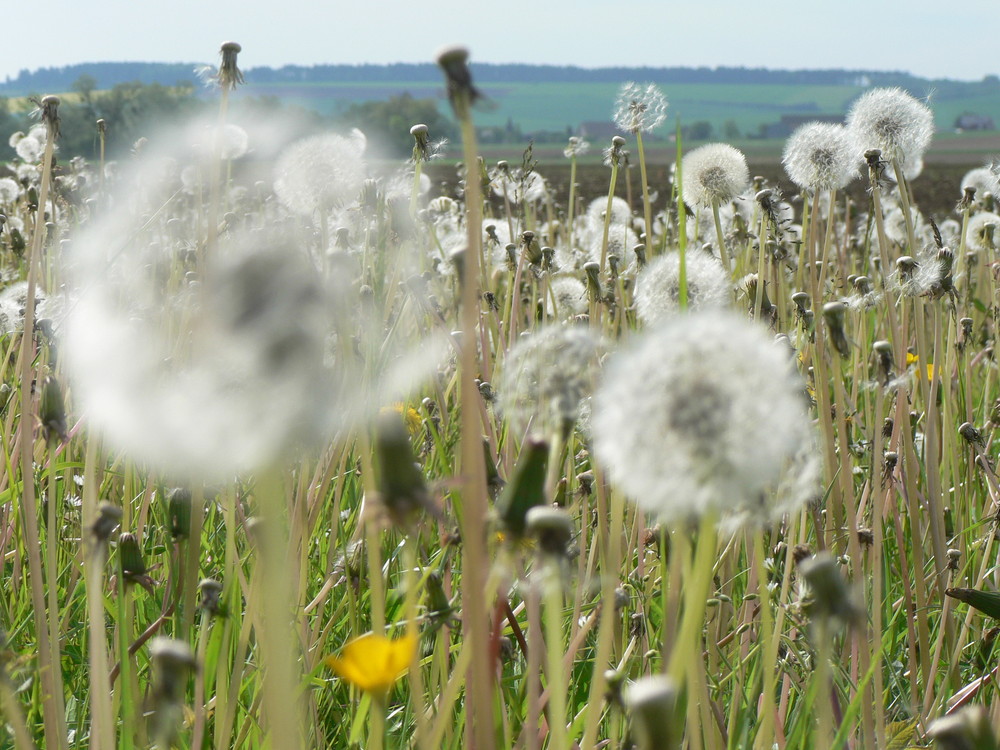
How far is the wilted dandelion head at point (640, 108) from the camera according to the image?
2.18 meters

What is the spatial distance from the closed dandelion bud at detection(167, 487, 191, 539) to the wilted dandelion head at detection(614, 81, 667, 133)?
121 centimetres

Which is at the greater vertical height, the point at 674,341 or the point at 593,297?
the point at 674,341

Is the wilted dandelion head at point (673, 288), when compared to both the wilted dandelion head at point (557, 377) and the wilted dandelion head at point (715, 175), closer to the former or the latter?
the wilted dandelion head at point (557, 377)

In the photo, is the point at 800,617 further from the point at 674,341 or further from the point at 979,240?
the point at 979,240

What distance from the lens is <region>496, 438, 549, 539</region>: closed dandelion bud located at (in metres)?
0.72

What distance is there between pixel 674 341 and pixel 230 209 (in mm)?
1889

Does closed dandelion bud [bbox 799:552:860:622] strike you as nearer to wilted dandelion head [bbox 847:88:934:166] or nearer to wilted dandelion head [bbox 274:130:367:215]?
wilted dandelion head [bbox 274:130:367:215]

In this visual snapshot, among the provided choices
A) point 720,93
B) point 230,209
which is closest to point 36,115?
point 230,209

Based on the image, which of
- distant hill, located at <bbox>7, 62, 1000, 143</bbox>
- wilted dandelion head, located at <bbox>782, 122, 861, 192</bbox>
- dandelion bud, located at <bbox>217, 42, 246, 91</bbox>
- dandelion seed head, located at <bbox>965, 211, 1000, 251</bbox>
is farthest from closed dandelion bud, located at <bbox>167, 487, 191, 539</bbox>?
distant hill, located at <bbox>7, 62, 1000, 143</bbox>

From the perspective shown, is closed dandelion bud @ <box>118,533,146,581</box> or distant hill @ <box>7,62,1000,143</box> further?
distant hill @ <box>7,62,1000,143</box>

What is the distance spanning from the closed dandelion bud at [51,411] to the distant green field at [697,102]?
94509mm

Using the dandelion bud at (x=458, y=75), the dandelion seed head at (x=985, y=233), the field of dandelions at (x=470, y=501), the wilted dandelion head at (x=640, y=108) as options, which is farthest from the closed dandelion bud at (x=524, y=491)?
the dandelion seed head at (x=985, y=233)

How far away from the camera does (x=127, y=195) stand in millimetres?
2654

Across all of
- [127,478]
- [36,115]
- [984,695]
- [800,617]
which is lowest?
[984,695]
